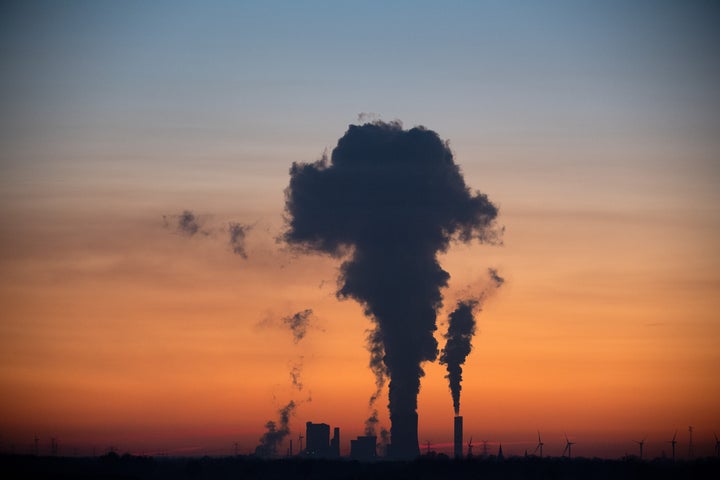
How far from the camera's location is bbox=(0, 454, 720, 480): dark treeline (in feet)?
555

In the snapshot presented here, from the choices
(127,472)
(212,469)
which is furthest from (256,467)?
(127,472)

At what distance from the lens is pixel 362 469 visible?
185m

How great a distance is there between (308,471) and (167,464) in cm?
2996

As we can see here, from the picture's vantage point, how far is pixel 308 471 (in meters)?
182

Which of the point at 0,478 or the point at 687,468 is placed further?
the point at 687,468

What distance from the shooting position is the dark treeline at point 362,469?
169250 mm

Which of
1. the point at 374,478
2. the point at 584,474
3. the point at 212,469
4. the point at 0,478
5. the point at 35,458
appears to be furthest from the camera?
the point at 35,458

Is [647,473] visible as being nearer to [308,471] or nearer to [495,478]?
[495,478]

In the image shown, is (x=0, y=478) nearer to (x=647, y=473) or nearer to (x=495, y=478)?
(x=495, y=478)

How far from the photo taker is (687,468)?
178000 mm

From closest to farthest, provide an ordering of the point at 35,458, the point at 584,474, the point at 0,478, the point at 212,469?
the point at 0,478 → the point at 584,474 → the point at 212,469 → the point at 35,458

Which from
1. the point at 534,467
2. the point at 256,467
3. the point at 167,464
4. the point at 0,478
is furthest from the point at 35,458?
the point at 534,467

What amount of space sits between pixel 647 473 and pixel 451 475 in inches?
1074

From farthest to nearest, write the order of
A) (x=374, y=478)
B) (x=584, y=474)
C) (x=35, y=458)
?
1. (x=35, y=458)
2. (x=584, y=474)
3. (x=374, y=478)
